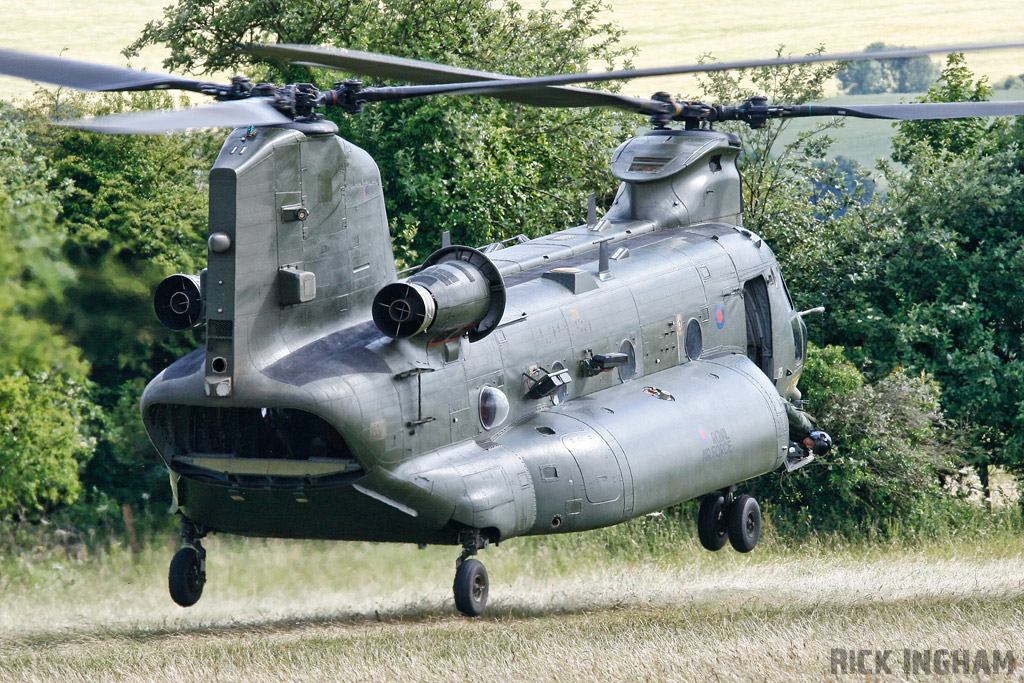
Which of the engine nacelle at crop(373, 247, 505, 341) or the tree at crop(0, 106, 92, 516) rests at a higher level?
the engine nacelle at crop(373, 247, 505, 341)

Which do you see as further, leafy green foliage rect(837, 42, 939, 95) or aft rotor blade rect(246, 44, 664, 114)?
leafy green foliage rect(837, 42, 939, 95)

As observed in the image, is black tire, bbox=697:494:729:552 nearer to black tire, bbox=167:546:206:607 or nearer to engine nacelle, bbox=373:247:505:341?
engine nacelle, bbox=373:247:505:341

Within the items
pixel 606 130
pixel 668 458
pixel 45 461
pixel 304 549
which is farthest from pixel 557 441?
pixel 606 130

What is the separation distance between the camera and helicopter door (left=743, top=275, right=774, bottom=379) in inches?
719

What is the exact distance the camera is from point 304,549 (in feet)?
62.4

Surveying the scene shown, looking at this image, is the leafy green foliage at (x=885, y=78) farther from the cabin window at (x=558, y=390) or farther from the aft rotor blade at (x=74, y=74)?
the aft rotor blade at (x=74, y=74)

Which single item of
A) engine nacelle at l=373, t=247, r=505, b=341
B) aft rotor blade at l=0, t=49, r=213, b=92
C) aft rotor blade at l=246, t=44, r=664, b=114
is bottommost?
engine nacelle at l=373, t=247, r=505, b=341

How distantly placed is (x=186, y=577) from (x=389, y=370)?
3.18 m

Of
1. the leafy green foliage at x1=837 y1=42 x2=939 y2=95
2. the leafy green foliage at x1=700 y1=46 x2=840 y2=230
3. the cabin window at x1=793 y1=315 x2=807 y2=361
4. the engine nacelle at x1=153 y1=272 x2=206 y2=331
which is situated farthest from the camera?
the leafy green foliage at x1=837 y1=42 x2=939 y2=95

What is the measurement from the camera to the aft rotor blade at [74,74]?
431 inches

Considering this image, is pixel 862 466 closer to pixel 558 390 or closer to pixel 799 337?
pixel 799 337

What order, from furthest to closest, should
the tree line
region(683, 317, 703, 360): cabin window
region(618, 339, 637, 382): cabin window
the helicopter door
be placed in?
the tree line < the helicopter door < region(683, 317, 703, 360): cabin window < region(618, 339, 637, 382): cabin window

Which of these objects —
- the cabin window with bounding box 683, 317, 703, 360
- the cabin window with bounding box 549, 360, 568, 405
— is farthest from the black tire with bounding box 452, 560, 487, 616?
the cabin window with bounding box 683, 317, 703, 360

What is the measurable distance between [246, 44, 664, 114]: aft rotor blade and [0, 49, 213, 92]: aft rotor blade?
1.39 metres
